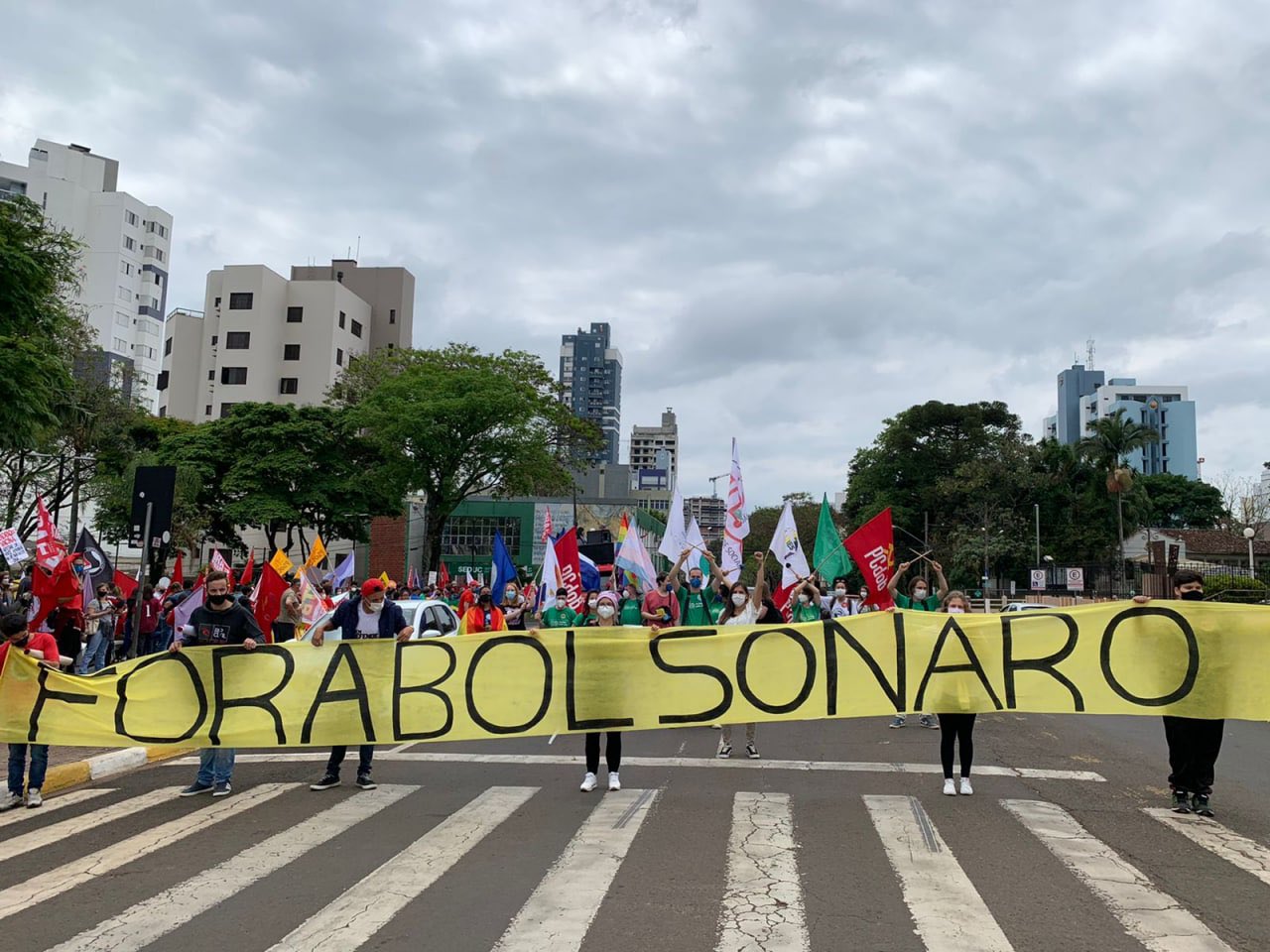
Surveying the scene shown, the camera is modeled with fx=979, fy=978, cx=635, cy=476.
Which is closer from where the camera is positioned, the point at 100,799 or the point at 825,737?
the point at 100,799

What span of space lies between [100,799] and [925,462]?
73.7 metres

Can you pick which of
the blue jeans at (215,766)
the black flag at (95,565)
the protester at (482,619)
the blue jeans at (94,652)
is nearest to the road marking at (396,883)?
the blue jeans at (215,766)

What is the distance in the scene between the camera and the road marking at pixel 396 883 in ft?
16.0

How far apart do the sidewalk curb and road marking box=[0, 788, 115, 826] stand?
0.21 meters

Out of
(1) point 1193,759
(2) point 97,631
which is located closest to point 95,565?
(2) point 97,631

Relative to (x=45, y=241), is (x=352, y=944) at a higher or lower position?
lower

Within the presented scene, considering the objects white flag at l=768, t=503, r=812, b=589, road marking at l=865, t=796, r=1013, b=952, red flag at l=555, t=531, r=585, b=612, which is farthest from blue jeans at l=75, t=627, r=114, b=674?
road marking at l=865, t=796, r=1013, b=952

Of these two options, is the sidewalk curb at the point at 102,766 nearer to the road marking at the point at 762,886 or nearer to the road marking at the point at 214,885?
the road marking at the point at 214,885

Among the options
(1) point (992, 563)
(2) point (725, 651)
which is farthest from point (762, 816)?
(1) point (992, 563)

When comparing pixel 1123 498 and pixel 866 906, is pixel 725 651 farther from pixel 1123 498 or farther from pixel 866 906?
pixel 1123 498

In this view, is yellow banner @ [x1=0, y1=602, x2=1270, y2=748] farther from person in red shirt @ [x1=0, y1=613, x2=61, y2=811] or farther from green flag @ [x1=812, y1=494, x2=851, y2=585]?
green flag @ [x1=812, y1=494, x2=851, y2=585]

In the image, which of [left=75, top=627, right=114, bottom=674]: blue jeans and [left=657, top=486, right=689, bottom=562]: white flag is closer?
[left=75, top=627, right=114, bottom=674]: blue jeans

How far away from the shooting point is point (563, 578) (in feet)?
57.0

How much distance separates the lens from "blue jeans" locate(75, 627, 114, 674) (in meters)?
15.6
